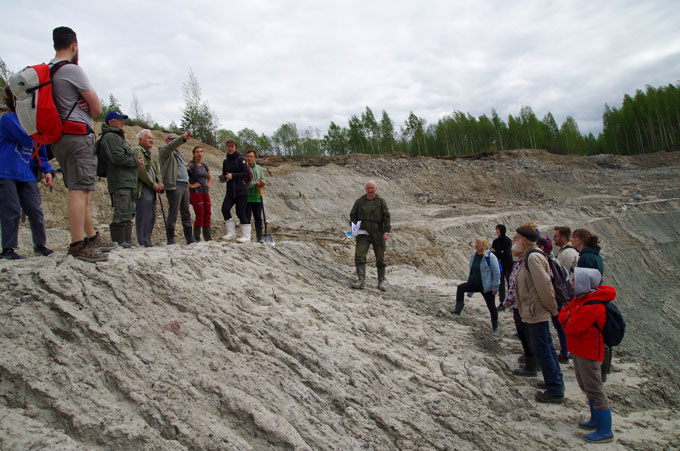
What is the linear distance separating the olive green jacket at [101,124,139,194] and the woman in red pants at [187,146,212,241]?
2.39 m

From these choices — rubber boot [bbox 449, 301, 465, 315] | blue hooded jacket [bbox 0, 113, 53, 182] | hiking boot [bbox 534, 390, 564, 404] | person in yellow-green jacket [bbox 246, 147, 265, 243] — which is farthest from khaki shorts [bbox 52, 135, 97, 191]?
rubber boot [bbox 449, 301, 465, 315]

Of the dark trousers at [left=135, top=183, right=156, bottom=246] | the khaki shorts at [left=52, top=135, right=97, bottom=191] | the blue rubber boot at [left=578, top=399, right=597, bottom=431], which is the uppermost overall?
the khaki shorts at [left=52, top=135, right=97, bottom=191]

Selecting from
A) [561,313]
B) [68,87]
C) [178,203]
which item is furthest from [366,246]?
[68,87]

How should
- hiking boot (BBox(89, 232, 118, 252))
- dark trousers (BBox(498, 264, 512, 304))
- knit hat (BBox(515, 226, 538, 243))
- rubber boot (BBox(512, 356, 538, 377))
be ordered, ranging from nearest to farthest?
hiking boot (BBox(89, 232, 118, 252))
knit hat (BBox(515, 226, 538, 243))
rubber boot (BBox(512, 356, 538, 377))
dark trousers (BBox(498, 264, 512, 304))

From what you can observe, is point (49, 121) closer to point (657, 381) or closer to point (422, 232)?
point (657, 381)

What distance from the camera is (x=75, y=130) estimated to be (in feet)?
13.2

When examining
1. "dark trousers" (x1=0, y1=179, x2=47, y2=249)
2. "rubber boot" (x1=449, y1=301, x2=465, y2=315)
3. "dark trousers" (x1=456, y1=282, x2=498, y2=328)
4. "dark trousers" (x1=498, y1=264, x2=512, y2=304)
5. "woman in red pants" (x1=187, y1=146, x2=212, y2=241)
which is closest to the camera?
"dark trousers" (x1=0, y1=179, x2=47, y2=249)

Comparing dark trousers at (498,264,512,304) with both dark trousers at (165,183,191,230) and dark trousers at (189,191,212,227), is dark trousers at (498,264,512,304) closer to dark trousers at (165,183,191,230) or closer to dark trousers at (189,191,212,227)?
dark trousers at (189,191,212,227)

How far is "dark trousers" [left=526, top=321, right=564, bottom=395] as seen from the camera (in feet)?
15.2

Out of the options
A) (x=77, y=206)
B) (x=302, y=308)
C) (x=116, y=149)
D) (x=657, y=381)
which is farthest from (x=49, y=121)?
(x=657, y=381)

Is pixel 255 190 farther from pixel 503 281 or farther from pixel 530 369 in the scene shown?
pixel 530 369

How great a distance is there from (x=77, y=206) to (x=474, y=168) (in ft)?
99.1

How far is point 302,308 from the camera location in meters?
5.31

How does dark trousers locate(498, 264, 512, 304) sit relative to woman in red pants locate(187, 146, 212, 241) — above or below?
below
